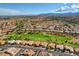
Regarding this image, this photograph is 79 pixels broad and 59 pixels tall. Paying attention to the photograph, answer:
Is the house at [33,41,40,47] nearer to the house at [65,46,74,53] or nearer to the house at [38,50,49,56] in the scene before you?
the house at [38,50,49,56]

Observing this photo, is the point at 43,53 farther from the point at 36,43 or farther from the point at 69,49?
the point at 69,49

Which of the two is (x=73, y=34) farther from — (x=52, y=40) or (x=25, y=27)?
(x=25, y=27)

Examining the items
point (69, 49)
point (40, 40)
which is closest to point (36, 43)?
point (40, 40)

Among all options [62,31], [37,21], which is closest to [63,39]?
[62,31]

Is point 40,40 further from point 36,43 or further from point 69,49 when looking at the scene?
point 69,49

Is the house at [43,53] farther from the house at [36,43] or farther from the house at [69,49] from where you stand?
the house at [69,49]

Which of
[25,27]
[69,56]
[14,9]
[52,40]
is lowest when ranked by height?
[69,56]

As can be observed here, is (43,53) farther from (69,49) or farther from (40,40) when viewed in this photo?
(69,49)

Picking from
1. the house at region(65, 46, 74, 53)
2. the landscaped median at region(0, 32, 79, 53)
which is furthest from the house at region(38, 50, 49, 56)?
the house at region(65, 46, 74, 53)

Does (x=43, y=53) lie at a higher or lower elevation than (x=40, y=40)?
lower

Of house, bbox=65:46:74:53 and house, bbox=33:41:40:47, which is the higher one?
house, bbox=33:41:40:47

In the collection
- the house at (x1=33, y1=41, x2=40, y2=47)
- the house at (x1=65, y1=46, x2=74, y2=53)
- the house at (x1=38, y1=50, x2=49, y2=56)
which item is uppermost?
the house at (x1=33, y1=41, x2=40, y2=47)
